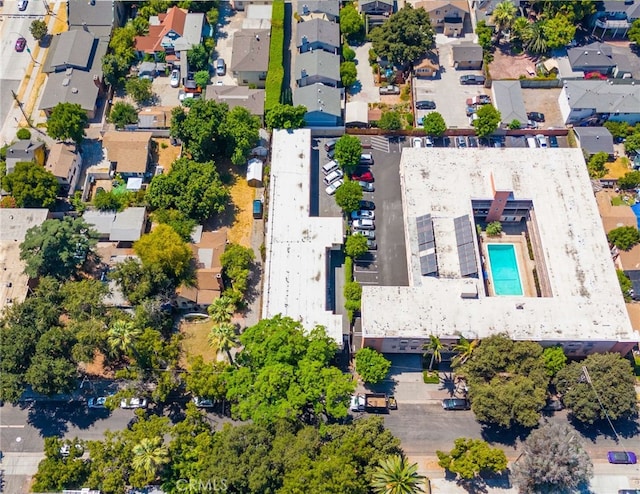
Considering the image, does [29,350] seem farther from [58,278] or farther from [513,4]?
[513,4]

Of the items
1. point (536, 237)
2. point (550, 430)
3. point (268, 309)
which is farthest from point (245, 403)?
point (536, 237)

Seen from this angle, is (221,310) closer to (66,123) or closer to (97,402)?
(97,402)

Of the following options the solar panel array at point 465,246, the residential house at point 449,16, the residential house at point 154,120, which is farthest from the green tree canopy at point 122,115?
the residential house at point 449,16

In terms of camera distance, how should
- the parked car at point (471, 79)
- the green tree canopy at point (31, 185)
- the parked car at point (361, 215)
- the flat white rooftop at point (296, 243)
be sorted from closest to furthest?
the flat white rooftop at point (296, 243)
the green tree canopy at point (31, 185)
the parked car at point (361, 215)
the parked car at point (471, 79)

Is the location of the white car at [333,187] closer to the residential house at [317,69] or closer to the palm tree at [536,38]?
the residential house at [317,69]

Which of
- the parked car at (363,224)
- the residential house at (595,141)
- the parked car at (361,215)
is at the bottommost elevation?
the parked car at (363,224)

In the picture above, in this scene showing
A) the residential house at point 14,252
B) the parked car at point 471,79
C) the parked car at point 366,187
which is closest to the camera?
the residential house at point 14,252
